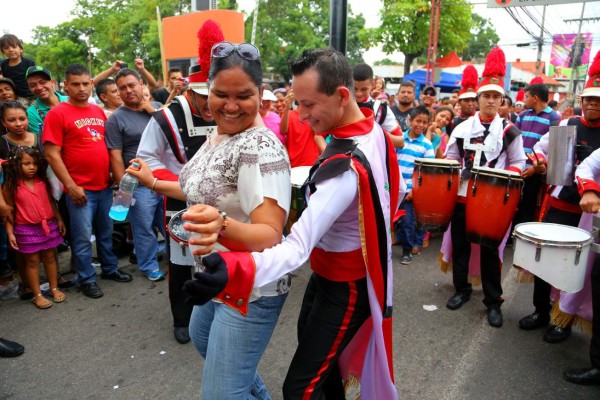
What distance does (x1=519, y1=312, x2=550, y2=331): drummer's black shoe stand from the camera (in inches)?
151

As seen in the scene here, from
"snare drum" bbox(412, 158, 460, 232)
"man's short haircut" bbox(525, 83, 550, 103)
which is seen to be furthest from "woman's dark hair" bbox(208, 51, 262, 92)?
"man's short haircut" bbox(525, 83, 550, 103)

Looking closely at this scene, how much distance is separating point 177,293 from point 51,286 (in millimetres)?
1688

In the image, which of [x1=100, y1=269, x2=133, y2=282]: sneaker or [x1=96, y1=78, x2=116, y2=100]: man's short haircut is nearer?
[x1=100, y1=269, x2=133, y2=282]: sneaker

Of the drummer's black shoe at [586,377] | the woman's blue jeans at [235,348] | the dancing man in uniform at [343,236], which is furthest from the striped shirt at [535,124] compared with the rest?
the woman's blue jeans at [235,348]

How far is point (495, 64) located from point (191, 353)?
3865mm

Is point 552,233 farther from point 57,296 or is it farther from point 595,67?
point 57,296

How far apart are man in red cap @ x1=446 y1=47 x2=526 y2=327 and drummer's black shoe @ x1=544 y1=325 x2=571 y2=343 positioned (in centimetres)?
38

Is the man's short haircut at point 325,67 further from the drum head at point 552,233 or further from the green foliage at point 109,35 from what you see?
the green foliage at point 109,35

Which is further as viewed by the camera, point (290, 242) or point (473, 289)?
point (473, 289)

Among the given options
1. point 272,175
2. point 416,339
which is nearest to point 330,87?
point 272,175

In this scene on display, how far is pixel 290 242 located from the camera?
1.56 metres

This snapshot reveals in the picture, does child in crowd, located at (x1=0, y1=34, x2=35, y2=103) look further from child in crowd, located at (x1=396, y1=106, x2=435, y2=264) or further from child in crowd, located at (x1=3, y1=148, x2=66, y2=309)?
child in crowd, located at (x1=396, y1=106, x2=435, y2=264)

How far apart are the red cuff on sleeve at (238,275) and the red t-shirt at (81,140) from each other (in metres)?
3.56

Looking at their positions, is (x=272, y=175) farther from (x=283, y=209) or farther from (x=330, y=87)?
(x=330, y=87)
